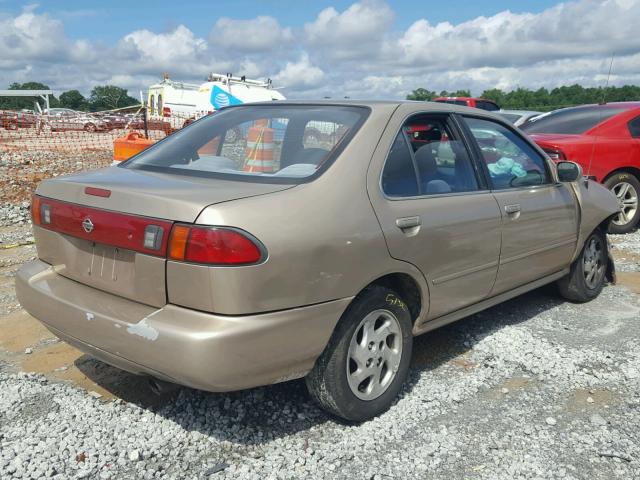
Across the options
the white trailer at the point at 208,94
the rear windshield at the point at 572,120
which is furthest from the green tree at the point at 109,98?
the rear windshield at the point at 572,120

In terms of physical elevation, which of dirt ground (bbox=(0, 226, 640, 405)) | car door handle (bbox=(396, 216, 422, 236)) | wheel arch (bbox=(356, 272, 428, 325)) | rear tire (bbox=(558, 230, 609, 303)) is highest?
car door handle (bbox=(396, 216, 422, 236))

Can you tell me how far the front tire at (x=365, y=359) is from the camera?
2842mm

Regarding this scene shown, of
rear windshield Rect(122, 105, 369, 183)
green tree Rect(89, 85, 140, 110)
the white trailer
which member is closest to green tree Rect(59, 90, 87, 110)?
green tree Rect(89, 85, 140, 110)

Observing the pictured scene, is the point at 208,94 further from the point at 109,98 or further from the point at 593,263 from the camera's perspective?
the point at 109,98

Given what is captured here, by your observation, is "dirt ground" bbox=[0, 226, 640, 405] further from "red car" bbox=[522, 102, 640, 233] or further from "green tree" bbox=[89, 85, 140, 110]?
"green tree" bbox=[89, 85, 140, 110]

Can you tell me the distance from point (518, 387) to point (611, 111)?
18.2ft

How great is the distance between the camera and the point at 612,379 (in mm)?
3658

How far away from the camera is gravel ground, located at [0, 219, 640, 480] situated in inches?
107

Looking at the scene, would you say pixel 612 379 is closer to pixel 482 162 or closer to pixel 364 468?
pixel 482 162

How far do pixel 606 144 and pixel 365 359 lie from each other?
572cm

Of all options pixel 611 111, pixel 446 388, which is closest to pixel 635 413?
pixel 446 388

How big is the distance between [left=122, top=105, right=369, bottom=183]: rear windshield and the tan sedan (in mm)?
12

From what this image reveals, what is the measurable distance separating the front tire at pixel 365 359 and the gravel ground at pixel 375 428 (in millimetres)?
145

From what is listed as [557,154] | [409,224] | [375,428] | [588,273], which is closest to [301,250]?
[409,224]
